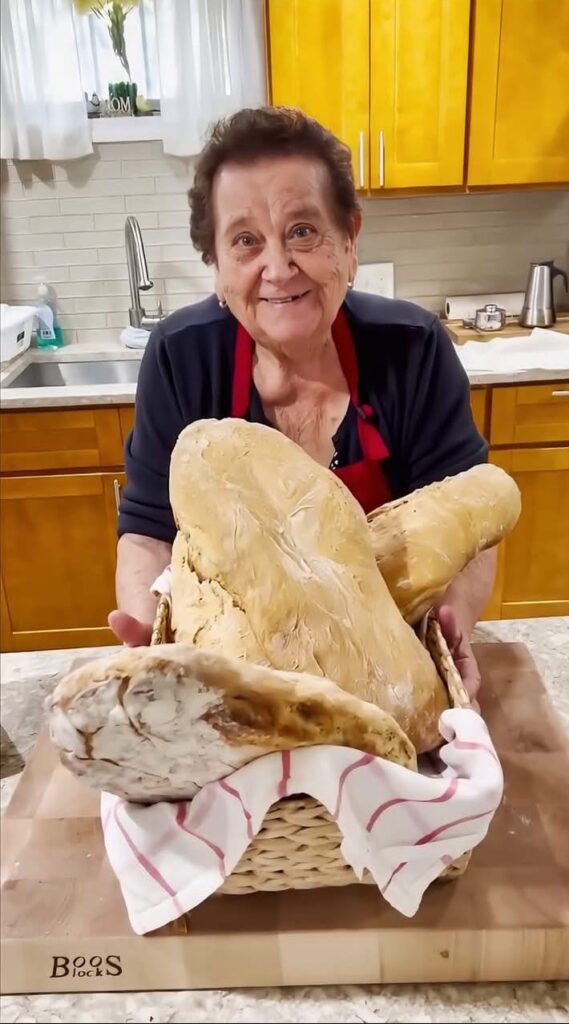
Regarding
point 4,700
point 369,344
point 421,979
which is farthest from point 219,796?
point 369,344

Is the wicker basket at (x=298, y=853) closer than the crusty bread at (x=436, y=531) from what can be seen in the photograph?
Yes

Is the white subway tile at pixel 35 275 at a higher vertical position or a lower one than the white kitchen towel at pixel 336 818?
lower

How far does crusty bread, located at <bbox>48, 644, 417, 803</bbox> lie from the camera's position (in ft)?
0.87

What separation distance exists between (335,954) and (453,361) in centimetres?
52

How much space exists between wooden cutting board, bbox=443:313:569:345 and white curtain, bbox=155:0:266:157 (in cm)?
58

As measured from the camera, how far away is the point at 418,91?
1.44m

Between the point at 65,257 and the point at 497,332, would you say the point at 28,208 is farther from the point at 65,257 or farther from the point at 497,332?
the point at 497,332

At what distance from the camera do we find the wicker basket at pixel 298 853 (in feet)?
1.07

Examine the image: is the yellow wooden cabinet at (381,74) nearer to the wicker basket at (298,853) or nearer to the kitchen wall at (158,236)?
the kitchen wall at (158,236)

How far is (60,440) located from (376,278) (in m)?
0.76

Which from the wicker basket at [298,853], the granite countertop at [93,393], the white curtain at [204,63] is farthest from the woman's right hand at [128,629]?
the white curtain at [204,63]

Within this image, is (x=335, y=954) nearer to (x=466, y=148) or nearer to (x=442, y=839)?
(x=442, y=839)

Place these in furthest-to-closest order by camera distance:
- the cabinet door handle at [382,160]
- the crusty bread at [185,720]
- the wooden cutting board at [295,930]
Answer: the cabinet door handle at [382,160], the wooden cutting board at [295,930], the crusty bread at [185,720]

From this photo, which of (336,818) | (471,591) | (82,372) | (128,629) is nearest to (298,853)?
(336,818)
